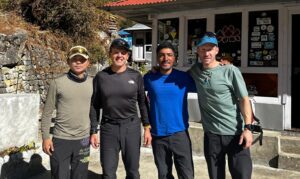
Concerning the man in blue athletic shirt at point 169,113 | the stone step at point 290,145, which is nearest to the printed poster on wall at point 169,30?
the stone step at point 290,145

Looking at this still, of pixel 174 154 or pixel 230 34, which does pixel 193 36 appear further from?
pixel 174 154

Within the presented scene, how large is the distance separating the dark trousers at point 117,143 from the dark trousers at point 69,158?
8.4 inches

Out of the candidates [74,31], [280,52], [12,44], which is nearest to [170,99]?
[280,52]

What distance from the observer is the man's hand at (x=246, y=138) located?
3574 mm

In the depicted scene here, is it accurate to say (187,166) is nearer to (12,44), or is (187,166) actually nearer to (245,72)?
(245,72)

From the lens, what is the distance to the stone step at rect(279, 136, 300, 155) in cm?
621

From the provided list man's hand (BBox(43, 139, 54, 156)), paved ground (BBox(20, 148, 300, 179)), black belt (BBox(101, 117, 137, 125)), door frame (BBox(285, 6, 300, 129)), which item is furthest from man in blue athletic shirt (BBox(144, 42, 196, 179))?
door frame (BBox(285, 6, 300, 129))

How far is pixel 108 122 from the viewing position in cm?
401

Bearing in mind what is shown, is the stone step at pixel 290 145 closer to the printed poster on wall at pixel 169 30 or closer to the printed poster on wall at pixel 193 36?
the printed poster on wall at pixel 193 36

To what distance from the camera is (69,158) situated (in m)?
4.04

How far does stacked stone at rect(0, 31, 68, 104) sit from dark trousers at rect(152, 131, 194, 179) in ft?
28.4

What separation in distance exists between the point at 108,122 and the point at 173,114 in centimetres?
68

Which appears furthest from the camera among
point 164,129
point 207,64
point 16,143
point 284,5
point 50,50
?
point 50,50

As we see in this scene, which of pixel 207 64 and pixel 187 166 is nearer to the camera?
pixel 207 64
